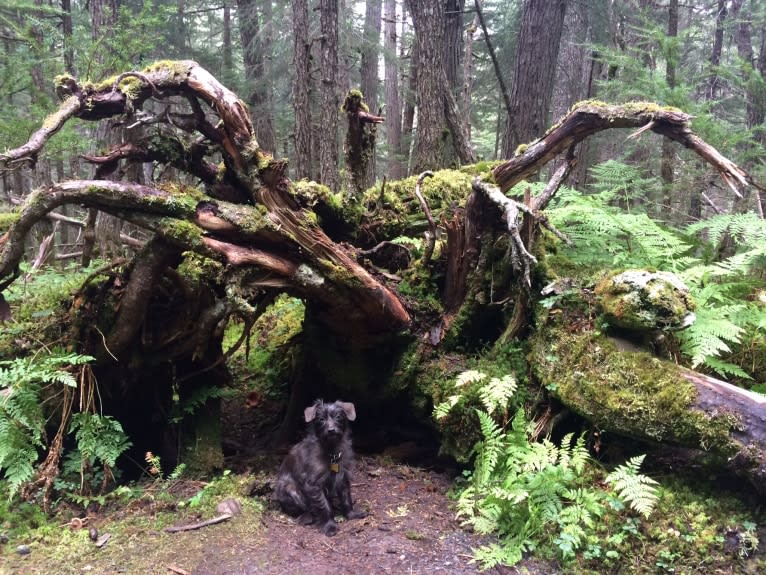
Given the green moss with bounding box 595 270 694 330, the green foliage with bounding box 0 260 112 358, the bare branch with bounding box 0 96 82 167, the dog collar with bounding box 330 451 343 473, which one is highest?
the bare branch with bounding box 0 96 82 167

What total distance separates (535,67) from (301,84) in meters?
5.07

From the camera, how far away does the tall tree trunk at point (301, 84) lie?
421 inches

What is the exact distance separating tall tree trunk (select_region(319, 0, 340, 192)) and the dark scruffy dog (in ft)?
21.3

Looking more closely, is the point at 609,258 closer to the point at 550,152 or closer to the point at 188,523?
the point at 550,152

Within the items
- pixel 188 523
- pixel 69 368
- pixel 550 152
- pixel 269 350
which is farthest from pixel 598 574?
pixel 269 350

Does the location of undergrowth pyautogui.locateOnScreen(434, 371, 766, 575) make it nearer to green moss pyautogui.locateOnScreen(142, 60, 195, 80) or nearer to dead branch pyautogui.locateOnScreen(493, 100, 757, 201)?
dead branch pyautogui.locateOnScreen(493, 100, 757, 201)

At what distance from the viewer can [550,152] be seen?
17.6 feet

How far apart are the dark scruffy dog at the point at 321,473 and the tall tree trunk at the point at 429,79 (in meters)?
5.49

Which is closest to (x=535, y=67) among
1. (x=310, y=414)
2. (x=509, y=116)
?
(x=509, y=116)

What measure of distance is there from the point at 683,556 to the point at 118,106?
5.89 meters

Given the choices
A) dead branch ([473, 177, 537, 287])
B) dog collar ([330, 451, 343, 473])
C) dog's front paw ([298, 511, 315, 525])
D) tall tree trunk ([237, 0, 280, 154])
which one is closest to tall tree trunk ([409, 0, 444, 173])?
dead branch ([473, 177, 537, 287])

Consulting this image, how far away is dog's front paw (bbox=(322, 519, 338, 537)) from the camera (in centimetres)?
401

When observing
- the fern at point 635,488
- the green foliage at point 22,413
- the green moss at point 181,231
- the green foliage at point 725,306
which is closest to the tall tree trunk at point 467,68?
the green foliage at point 725,306

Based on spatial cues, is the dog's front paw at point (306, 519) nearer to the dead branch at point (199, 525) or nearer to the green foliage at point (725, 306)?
the dead branch at point (199, 525)
